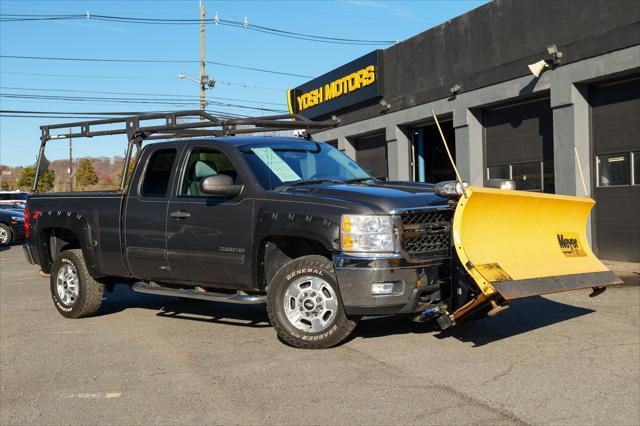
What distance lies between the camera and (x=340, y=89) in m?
24.5

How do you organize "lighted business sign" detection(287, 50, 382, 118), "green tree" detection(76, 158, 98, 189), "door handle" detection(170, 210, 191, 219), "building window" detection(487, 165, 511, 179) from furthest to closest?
1. "green tree" detection(76, 158, 98, 189)
2. "lighted business sign" detection(287, 50, 382, 118)
3. "building window" detection(487, 165, 511, 179)
4. "door handle" detection(170, 210, 191, 219)

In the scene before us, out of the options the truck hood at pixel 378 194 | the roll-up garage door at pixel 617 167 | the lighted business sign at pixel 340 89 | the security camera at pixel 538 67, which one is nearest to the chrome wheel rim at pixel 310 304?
the truck hood at pixel 378 194

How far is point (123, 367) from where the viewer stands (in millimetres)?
5820

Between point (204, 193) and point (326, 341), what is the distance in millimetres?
2027

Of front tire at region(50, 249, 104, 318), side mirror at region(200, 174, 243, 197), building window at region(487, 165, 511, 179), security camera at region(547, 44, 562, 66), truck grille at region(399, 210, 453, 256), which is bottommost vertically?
front tire at region(50, 249, 104, 318)

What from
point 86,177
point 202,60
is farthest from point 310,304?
point 86,177

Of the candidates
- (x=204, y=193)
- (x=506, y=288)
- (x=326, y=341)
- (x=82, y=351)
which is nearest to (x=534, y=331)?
(x=506, y=288)

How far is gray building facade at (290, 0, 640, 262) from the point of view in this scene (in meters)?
13.7

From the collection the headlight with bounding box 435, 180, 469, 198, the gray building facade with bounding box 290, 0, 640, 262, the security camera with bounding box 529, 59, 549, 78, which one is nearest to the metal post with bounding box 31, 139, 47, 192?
the headlight with bounding box 435, 180, 469, 198

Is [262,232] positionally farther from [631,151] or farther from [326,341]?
[631,151]

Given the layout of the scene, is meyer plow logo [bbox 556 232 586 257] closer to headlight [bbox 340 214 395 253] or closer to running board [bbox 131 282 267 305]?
headlight [bbox 340 214 395 253]

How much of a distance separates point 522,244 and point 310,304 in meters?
2.09

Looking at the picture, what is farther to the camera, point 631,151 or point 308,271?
point 631,151

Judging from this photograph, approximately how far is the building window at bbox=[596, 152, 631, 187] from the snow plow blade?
7582 millimetres
